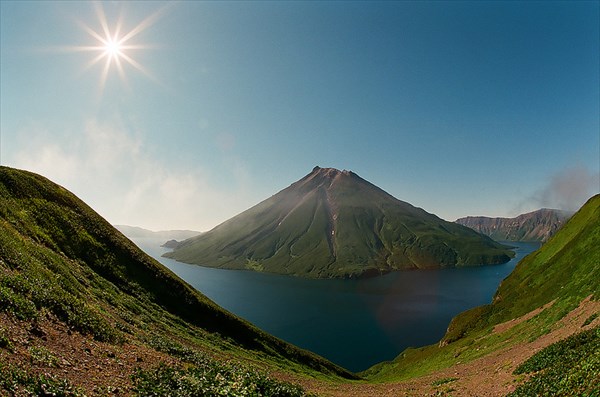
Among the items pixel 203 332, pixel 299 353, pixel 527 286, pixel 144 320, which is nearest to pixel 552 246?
pixel 527 286

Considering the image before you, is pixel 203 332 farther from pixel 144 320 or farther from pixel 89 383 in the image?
A: pixel 89 383

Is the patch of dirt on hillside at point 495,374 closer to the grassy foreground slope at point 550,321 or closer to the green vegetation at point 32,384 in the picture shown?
the grassy foreground slope at point 550,321

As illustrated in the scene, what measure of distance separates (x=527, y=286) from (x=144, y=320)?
258 ft

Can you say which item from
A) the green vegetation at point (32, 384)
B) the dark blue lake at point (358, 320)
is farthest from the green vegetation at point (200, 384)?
the dark blue lake at point (358, 320)

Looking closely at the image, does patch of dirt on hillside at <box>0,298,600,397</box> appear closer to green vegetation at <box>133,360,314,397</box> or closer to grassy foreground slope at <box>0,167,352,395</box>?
grassy foreground slope at <box>0,167,352,395</box>

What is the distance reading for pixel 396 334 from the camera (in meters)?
122

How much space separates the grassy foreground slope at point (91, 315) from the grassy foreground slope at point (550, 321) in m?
17.4

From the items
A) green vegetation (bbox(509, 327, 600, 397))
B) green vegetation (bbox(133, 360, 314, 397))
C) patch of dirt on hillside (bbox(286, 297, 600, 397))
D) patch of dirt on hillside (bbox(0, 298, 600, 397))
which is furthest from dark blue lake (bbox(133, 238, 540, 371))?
green vegetation (bbox(133, 360, 314, 397))

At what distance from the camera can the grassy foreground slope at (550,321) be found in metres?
17.5

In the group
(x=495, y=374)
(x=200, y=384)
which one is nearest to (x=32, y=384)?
(x=200, y=384)

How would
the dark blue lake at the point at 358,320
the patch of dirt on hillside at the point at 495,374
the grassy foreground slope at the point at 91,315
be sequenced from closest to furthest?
the grassy foreground slope at the point at 91,315 < the patch of dirt on hillside at the point at 495,374 < the dark blue lake at the point at 358,320

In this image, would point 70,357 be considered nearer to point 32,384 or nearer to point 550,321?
point 32,384

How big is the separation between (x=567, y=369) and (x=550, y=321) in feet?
88.0

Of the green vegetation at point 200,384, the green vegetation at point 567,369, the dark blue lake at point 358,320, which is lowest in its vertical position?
the dark blue lake at point 358,320
